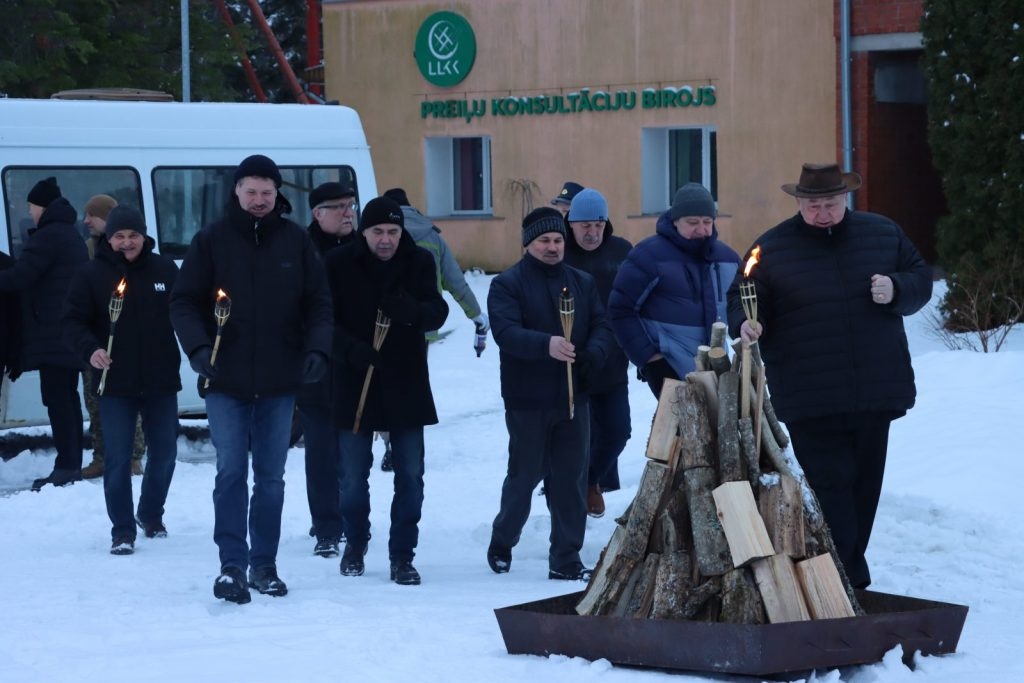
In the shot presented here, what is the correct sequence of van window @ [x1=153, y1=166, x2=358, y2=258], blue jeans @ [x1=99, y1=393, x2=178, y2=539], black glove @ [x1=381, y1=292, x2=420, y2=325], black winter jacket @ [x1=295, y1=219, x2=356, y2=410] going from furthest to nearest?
van window @ [x1=153, y1=166, x2=358, y2=258], blue jeans @ [x1=99, y1=393, x2=178, y2=539], black winter jacket @ [x1=295, y1=219, x2=356, y2=410], black glove @ [x1=381, y1=292, x2=420, y2=325]

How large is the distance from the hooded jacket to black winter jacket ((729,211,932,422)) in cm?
129

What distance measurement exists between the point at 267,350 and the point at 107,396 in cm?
188

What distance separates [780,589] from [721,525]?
33 cm

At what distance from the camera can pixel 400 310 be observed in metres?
7.96

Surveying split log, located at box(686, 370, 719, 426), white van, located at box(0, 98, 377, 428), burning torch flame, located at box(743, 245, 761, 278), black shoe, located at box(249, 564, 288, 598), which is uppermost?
white van, located at box(0, 98, 377, 428)

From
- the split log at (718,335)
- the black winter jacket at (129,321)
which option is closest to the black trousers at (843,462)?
the split log at (718,335)

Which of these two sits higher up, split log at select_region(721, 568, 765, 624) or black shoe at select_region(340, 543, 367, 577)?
split log at select_region(721, 568, 765, 624)

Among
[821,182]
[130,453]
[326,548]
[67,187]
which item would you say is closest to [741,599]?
[821,182]

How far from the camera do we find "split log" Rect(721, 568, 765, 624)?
602cm

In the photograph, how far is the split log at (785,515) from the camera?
20.1ft

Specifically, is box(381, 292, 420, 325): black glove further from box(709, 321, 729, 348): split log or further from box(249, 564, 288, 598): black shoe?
box(709, 321, 729, 348): split log

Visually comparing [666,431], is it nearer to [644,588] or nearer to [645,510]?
[645,510]

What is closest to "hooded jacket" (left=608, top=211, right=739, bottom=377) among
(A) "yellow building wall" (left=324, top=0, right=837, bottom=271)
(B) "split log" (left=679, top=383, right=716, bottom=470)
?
(B) "split log" (left=679, top=383, right=716, bottom=470)

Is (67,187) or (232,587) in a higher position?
(67,187)
